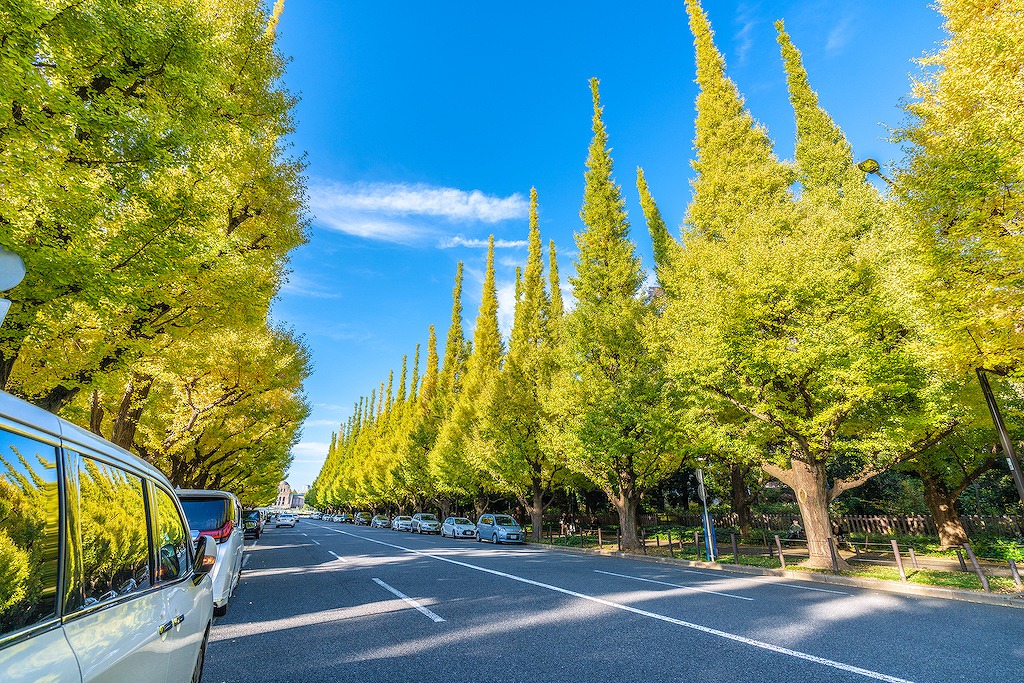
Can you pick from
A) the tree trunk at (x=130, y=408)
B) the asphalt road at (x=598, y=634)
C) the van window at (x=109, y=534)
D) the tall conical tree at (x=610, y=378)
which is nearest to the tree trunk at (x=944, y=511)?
the tall conical tree at (x=610, y=378)

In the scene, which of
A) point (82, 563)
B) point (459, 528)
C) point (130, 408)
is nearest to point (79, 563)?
point (82, 563)

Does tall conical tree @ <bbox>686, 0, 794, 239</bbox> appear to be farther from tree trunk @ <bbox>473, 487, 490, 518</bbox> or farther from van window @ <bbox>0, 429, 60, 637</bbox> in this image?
tree trunk @ <bbox>473, 487, 490, 518</bbox>

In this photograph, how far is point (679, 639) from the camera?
17.6ft

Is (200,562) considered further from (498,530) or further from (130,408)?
(498,530)

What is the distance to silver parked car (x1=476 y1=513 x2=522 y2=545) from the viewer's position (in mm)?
25828

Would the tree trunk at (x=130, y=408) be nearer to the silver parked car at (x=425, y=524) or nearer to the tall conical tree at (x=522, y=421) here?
the tall conical tree at (x=522, y=421)

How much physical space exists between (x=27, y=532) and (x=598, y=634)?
572 cm

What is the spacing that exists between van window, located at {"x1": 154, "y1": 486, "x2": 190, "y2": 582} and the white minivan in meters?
0.02

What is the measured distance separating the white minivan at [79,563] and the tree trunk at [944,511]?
906 inches

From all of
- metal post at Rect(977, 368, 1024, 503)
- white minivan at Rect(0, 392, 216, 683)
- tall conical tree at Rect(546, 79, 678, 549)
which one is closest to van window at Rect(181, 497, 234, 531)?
white minivan at Rect(0, 392, 216, 683)

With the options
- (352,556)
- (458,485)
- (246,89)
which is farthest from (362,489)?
(246,89)

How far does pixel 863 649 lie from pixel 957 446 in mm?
15977

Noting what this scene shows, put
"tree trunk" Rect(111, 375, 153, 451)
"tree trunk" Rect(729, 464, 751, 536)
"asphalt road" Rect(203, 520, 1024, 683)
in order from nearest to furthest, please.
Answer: "asphalt road" Rect(203, 520, 1024, 683)
"tree trunk" Rect(111, 375, 153, 451)
"tree trunk" Rect(729, 464, 751, 536)

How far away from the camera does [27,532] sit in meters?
1.43
